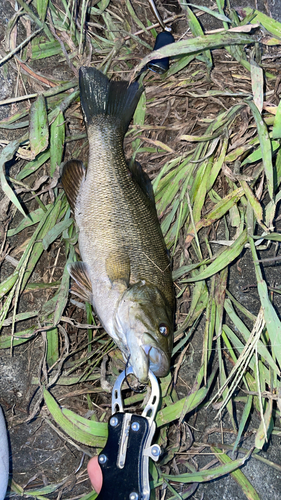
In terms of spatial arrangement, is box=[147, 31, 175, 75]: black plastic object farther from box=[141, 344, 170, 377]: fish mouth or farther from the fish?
box=[141, 344, 170, 377]: fish mouth

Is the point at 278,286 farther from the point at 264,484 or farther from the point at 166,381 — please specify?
the point at 264,484

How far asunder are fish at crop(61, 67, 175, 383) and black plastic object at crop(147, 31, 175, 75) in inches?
A: 7.8

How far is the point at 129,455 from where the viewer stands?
1913 mm

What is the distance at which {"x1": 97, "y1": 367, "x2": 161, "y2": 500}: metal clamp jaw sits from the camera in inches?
73.3

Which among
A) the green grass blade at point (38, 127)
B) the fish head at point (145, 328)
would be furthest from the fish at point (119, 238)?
the green grass blade at point (38, 127)

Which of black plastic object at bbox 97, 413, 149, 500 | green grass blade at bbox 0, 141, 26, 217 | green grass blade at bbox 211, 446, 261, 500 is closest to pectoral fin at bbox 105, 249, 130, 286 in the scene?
green grass blade at bbox 0, 141, 26, 217

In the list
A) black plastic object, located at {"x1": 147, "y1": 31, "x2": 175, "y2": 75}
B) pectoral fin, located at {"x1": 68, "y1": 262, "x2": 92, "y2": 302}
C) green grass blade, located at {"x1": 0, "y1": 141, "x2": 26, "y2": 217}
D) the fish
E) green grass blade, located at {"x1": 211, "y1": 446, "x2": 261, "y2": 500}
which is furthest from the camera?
black plastic object, located at {"x1": 147, "y1": 31, "x2": 175, "y2": 75}

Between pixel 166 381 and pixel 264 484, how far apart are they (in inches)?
35.5

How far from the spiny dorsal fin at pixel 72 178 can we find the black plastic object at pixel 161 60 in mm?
772

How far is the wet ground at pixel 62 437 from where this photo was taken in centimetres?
233

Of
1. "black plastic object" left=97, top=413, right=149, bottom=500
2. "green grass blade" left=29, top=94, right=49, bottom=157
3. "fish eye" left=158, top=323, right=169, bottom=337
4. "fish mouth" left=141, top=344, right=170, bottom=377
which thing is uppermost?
"green grass blade" left=29, top=94, right=49, bottom=157

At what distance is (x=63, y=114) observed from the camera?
2.42 metres

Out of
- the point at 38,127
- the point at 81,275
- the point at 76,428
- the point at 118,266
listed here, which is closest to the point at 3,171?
the point at 38,127

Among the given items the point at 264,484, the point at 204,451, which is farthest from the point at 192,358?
the point at 264,484
